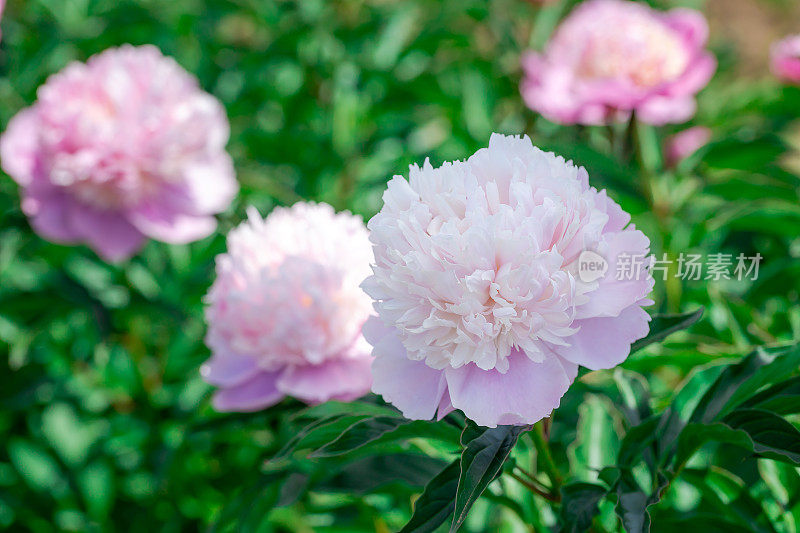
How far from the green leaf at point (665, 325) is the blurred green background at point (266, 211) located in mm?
285

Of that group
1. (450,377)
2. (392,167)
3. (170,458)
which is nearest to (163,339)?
(170,458)

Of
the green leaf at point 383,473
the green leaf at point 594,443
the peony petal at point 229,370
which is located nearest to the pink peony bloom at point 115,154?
the peony petal at point 229,370

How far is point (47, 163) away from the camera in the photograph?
1.35 metres

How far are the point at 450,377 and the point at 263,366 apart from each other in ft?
1.23

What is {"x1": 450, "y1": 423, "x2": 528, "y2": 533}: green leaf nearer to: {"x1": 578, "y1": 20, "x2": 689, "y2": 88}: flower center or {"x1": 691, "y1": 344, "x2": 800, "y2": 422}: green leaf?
{"x1": 691, "y1": 344, "x2": 800, "y2": 422}: green leaf

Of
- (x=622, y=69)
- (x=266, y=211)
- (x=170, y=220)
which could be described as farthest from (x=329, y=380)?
(x=622, y=69)

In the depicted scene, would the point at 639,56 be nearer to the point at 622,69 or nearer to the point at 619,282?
the point at 622,69

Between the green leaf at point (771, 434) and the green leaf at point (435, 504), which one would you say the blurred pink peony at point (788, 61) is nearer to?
the green leaf at point (771, 434)

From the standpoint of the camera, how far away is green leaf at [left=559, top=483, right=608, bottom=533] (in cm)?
71

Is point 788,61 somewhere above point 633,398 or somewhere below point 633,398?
above

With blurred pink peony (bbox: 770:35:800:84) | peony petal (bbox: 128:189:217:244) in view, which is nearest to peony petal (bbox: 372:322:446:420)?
peony petal (bbox: 128:189:217:244)

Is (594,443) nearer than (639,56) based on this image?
Yes

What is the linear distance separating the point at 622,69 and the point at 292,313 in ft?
2.89

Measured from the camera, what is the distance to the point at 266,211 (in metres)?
1.62
